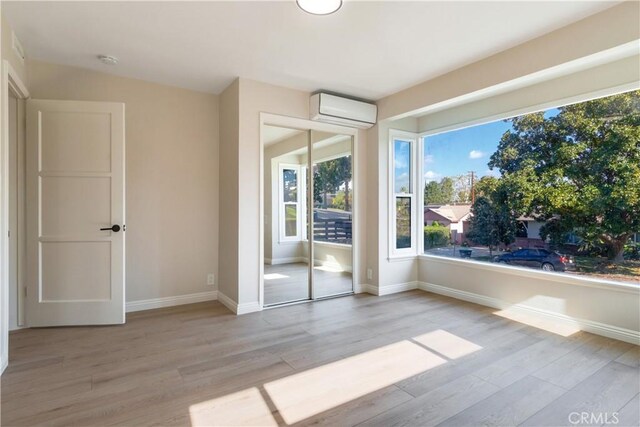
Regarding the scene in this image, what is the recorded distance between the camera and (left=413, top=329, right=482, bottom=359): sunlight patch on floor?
2729 millimetres

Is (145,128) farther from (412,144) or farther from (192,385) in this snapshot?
(412,144)

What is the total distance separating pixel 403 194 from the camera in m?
4.71

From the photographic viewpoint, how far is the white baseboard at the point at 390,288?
4513 millimetres

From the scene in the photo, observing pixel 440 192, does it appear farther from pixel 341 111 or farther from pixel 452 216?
pixel 341 111

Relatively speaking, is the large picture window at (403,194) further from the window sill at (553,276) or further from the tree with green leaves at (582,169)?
the tree with green leaves at (582,169)

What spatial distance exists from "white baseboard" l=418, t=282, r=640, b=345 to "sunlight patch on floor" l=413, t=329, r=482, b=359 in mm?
1112

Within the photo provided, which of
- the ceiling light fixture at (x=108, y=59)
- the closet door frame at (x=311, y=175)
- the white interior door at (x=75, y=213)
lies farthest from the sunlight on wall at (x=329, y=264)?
the ceiling light fixture at (x=108, y=59)

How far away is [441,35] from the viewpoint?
9.07 ft

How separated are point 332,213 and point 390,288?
1316mm

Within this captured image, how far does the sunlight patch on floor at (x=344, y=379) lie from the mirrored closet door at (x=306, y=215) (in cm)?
164

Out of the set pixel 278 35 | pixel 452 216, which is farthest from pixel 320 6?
pixel 452 216

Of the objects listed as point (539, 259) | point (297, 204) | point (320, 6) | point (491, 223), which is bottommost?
point (539, 259)

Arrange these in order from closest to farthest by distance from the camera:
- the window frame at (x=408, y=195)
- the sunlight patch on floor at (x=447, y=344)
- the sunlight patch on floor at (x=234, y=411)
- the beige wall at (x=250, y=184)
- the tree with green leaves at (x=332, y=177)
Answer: the sunlight patch on floor at (x=234, y=411) < the sunlight patch on floor at (x=447, y=344) < the beige wall at (x=250, y=184) < the tree with green leaves at (x=332, y=177) < the window frame at (x=408, y=195)

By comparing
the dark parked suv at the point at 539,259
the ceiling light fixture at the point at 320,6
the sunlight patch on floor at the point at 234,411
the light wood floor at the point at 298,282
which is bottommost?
the sunlight patch on floor at the point at 234,411
